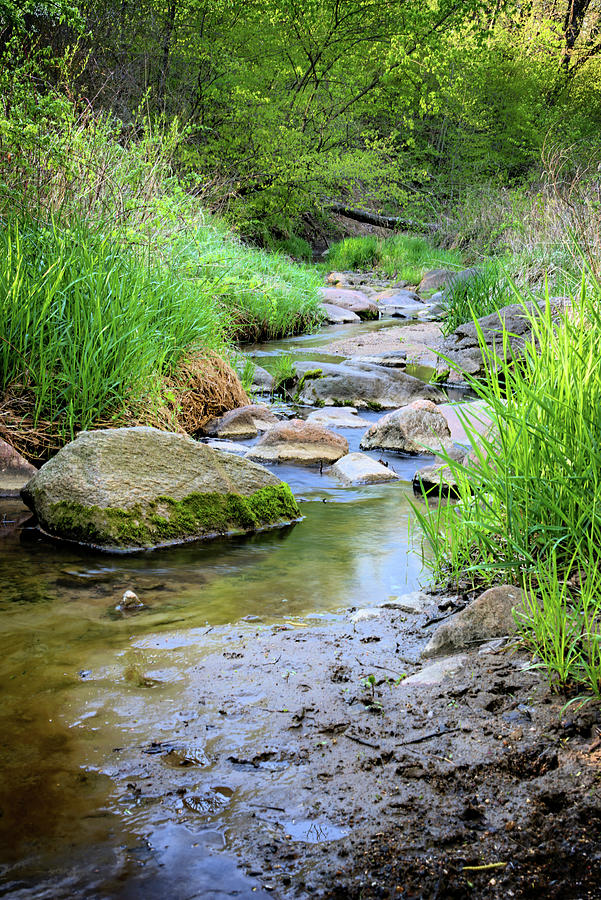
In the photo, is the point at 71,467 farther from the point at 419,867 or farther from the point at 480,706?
the point at 419,867

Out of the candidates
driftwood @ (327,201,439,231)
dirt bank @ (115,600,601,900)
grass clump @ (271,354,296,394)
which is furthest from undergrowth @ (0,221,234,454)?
driftwood @ (327,201,439,231)

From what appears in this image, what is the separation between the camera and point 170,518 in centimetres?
469

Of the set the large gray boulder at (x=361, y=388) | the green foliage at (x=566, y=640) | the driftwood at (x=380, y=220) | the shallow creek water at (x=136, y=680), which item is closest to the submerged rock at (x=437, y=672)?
the green foliage at (x=566, y=640)

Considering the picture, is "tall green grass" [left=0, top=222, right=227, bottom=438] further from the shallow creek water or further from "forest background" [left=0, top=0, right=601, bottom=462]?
the shallow creek water

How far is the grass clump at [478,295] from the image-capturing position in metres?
11.6

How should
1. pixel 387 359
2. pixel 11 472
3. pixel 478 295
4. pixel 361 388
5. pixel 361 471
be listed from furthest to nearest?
pixel 478 295 < pixel 387 359 < pixel 361 388 < pixel 361 471 < pixel 11 472

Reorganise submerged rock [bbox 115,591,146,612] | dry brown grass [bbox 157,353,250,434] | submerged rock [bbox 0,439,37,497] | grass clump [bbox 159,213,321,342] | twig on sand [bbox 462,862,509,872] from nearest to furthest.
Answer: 1. twig on sand [bbox 462,862,509,872]
2. submerged rock [bbox 115,591,146,612]
3. submerged rock [bbox 0,439,37,497]
4. dry brown grass [bbox 157,353,250,434]
5. grass clump [bbox 159,213,321,342]

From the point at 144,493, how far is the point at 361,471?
223cm

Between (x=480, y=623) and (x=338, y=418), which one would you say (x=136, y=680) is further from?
(x=338, y=418)

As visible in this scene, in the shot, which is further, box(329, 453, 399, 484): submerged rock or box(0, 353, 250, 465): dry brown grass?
box(329, 453, 399, 484): submerged rock

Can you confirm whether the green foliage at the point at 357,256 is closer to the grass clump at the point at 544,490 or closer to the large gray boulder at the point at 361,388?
the large gray boulder at the point at 361,388

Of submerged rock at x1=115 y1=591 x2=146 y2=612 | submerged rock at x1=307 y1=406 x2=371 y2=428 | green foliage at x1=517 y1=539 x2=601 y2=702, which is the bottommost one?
submerged rock at x1=307 y1=406 x2=371 y2=428

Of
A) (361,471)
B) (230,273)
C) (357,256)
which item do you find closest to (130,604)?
(361,471)

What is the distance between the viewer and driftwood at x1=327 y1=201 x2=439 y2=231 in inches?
1024
